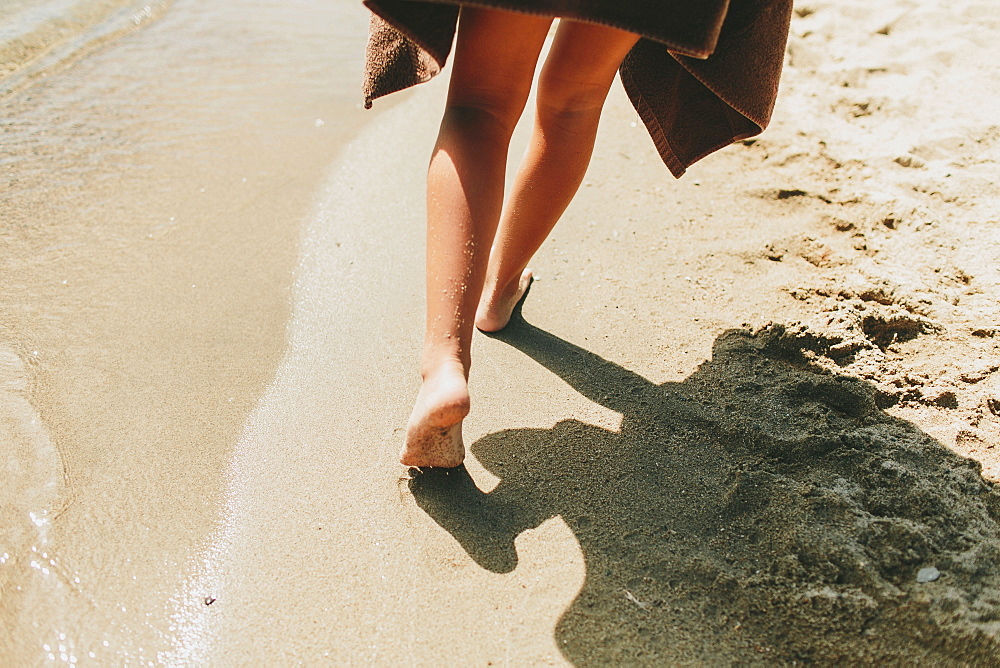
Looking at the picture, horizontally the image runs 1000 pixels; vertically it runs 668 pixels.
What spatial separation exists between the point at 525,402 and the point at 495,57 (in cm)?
79

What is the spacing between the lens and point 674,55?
1483 mm

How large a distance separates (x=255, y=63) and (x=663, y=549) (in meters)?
3.25

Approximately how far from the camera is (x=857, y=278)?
212 cm

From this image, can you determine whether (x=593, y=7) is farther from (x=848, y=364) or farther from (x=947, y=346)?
(x=947, y=346)

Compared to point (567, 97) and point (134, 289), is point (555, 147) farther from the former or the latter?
point (134, 289)

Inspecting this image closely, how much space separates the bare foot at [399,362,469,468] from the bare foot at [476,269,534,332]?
0.57 metres

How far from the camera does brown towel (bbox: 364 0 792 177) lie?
114 centimetres

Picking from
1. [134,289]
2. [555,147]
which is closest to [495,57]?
[555,147]

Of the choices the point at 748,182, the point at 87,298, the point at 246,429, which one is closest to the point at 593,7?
the point at 246,429

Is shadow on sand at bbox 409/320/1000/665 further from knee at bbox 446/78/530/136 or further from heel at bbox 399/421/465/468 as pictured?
knee at bbox 446/78/530/136

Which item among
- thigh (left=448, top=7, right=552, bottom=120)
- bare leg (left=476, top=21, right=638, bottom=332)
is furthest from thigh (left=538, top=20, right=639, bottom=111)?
thigh (left=448, top=7, right=552, bottom=120)

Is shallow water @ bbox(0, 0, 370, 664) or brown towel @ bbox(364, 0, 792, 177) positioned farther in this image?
shallow water @ bbox(0, 0, 370, 664)

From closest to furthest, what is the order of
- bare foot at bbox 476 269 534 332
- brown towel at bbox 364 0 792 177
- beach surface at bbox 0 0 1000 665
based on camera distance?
brown towel at bbox 364 0 792 177, beach surface at bbox 0 0 1000 665, bare foot at bbox 476 269 534 332

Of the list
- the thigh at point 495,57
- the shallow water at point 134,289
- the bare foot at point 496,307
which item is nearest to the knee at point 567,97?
the thigh at point 495,57
